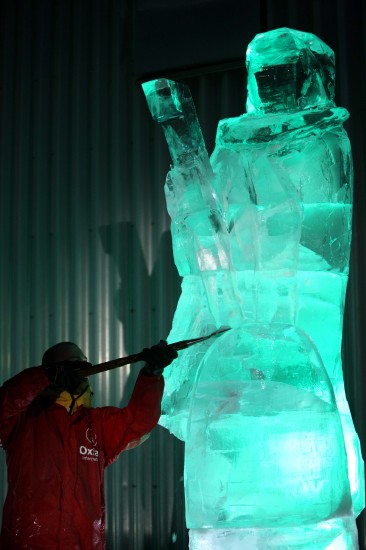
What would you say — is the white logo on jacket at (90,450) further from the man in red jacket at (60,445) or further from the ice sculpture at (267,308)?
the ice sculpture at (267,308)

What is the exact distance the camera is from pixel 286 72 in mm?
3232

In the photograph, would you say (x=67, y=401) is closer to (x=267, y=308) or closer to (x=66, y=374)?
(x=66, y=374)

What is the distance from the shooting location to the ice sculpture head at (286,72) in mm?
3229

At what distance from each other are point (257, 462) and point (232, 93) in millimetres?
2823

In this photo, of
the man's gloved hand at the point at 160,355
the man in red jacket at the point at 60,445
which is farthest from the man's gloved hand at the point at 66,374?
the man's gloved hand at the point at 160,355

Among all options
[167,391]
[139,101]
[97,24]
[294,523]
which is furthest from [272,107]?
[97,24]

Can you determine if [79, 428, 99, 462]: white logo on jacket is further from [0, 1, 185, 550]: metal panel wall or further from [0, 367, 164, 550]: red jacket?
[0, 1, 185, 550]: metal panel wall

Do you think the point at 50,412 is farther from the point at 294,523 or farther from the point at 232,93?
the point at 232,93

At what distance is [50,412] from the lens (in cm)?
355

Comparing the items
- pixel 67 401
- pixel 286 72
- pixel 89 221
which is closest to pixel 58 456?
pixel 67 401

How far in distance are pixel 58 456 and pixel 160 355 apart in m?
0.74

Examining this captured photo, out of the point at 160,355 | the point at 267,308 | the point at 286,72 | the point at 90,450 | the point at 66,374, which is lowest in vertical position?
the point at 90,450

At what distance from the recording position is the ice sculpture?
273 centimetres

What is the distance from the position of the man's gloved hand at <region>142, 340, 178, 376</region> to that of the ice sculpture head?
1044 millimetres
